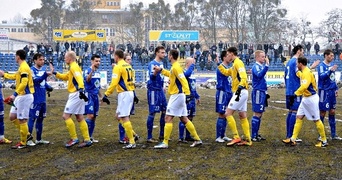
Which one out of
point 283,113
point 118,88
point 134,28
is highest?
point 134,28

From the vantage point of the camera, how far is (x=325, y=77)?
12.0m

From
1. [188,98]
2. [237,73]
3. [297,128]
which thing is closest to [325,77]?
[297,128]

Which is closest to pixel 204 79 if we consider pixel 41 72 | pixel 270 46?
pixel 270 46

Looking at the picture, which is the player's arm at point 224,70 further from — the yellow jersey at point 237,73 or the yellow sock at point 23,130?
the yellow sock at point 23,130

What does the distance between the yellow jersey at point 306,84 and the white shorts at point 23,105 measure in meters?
5.92

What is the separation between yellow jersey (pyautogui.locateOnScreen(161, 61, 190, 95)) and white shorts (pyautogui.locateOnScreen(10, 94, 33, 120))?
3.06m

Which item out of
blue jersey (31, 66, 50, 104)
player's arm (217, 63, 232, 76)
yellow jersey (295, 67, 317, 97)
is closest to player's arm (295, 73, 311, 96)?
yellow jersey (295, 67, 317, 97)

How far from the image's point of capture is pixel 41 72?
1178cm

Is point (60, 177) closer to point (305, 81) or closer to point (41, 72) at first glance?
point (41, 72)

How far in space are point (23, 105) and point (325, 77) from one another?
23.0 feet

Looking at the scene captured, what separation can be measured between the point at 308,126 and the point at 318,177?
641 centimetres

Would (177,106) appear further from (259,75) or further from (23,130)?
(23,130)

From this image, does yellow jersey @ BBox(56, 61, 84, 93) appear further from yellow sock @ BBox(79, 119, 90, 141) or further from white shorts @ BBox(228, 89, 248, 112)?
white shorts @ BBox(228, 89, 248, 112)

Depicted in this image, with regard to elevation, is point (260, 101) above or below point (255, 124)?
above
